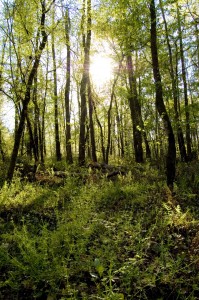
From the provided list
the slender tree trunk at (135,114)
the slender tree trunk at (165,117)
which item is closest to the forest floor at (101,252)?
the slender tree trunk at (165,117)

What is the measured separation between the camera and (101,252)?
3.97m

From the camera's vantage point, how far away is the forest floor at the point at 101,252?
3266 millimetres

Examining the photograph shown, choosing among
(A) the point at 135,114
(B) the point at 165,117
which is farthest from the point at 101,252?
(A) the point at 135,114

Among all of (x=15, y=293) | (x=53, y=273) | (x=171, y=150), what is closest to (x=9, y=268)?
(x=15, y=293)

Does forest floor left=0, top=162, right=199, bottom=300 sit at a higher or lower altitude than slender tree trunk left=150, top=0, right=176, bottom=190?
lower

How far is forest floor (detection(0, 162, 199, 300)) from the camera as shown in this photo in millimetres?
3266

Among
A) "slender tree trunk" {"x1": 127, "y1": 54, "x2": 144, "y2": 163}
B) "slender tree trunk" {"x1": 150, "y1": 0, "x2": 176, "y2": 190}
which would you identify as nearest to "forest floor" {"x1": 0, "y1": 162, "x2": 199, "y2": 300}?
"slender tree trunk" {"x1": 150, "y1": 0, "x2": 176, "y2": 190}

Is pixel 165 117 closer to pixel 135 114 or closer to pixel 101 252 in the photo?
pixel 101 252

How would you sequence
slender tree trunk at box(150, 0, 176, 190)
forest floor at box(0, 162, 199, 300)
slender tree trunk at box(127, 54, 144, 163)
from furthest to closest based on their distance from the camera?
slender tree trunk at box(127, 54, 144, 163)
slender tree trunk at box(150, 0, 176, 190)
forest floor at box(0, 162, 199, 300)

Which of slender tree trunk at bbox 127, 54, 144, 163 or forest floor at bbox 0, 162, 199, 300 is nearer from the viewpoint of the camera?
forest floor at bbox 0, 162, 199, 300

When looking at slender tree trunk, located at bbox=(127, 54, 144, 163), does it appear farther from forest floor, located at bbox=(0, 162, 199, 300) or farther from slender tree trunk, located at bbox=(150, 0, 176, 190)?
forest floor, located at bbox=(0, 162, 199, 300)

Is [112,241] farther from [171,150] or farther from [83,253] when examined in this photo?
[171,150]

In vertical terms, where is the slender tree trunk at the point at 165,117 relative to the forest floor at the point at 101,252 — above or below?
above

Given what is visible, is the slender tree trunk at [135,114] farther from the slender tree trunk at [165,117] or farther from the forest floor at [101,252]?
the forest floor at [101,252]
